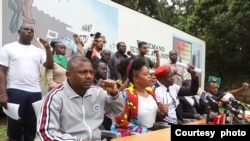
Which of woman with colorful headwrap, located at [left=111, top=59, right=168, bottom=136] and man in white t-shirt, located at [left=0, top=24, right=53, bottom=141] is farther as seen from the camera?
man in white t-shirt, located at [left=0, top=24, right=53, bottom=141]

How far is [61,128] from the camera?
240 cm

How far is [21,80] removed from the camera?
155 inches

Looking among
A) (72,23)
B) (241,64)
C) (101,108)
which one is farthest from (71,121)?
(241,64)

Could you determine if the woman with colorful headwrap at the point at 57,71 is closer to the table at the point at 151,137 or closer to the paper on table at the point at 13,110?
the paper on table at the point at 13,110

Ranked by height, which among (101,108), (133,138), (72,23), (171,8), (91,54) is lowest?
(133,138)

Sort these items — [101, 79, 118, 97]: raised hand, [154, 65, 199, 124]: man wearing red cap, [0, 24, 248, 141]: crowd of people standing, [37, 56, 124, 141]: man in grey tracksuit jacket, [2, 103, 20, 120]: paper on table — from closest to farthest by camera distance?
1. [37, 56, 124, 141]: man in grey tracksuit jacket
2. [0, 24, 248, 141]: crowd of people standing
3. [101, 79, 118, 97]: raised hand
4. [2, 103, 20, 120]: paper on table
5. [154, 65, 199, 124]: man wearing red cap

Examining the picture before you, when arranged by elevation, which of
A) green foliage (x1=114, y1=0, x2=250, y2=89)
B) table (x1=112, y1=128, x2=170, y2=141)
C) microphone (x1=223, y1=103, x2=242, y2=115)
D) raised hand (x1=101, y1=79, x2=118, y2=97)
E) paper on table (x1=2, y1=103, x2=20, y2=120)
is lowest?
table (x1=112, y1=128, x2=170, y2=141)

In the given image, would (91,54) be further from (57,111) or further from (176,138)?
(176,138)

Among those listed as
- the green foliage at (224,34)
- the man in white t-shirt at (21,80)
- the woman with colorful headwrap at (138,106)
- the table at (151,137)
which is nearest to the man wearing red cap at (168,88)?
the woman with colorful headwrap at (138,106)

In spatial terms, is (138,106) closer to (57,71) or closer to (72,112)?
(72,112)

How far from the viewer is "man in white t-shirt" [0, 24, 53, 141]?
12.7 ft

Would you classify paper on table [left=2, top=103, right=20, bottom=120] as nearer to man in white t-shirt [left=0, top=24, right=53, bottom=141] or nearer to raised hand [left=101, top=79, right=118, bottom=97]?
man in white t-shirt [left=0, top=24, right=53, bottom=141]

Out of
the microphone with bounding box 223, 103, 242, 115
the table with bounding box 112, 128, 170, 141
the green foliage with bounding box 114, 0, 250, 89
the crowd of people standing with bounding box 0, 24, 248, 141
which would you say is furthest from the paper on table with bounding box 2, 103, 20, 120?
the green foliage with bounding box 114, 0, 250, 89

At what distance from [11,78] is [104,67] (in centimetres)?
113
